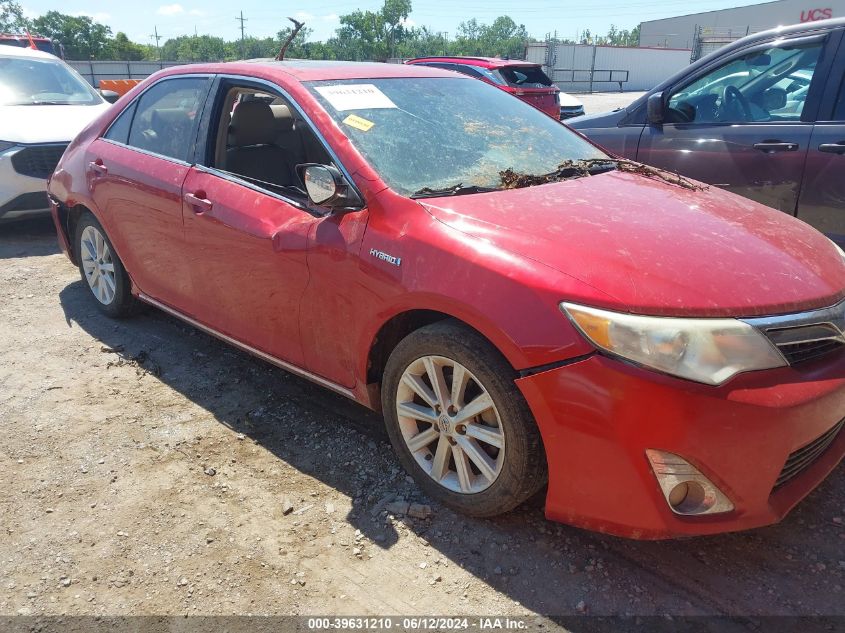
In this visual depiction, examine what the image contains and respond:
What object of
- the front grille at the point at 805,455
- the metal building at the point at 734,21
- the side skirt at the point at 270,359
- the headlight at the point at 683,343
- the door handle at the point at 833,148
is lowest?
the side skirt at the point at 270,359

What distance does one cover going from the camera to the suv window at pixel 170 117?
367cm

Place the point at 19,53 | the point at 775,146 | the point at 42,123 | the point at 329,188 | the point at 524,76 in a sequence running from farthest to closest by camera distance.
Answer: the point at 524,76, the point at 19,53, the point at 42,123, the point at 775,146, the point at 329,188

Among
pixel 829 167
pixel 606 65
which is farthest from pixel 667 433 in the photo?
pixel 606 65

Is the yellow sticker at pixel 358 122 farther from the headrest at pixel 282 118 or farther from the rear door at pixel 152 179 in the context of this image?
the rear door at pixel 152 179

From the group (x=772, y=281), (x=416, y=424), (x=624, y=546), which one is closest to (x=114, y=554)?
(x=416, y=424)

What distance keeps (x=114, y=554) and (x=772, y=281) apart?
2508 millimetres

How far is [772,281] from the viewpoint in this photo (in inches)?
88.1

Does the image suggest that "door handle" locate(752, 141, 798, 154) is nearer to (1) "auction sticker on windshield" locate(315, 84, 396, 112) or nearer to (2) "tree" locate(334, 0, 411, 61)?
(1) "auction sticker on windshield" locate(315, 84, 396, 112)

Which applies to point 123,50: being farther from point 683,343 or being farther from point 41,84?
point 683,343

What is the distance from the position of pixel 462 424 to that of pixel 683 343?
2.80ft

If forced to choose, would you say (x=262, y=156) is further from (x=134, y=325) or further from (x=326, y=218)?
(x=134, y=325)

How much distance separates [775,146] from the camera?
4180 mm

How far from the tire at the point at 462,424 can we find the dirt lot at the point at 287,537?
154mm

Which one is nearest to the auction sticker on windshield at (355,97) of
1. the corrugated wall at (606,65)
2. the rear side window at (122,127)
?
the rear side window at (122,127)
